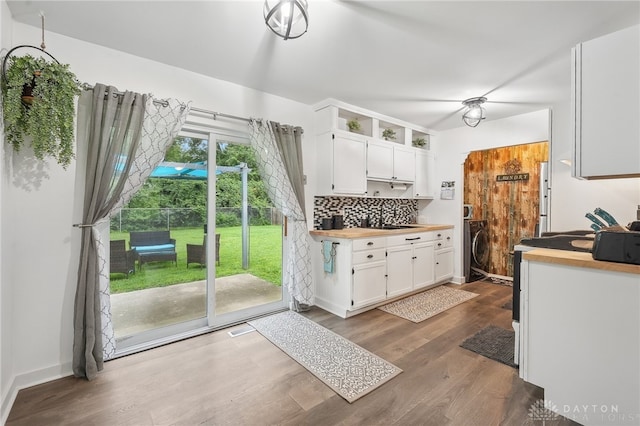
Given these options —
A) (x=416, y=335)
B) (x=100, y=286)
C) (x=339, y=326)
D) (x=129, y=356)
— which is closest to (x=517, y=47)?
(x=416, y=335)

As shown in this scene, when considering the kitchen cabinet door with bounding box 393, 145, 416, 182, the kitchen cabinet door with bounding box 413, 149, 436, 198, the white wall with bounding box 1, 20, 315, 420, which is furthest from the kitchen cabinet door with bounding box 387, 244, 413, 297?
the white wall with bounding box 1, 20, 315, 420

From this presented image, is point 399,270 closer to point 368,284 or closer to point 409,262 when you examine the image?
point 409,262

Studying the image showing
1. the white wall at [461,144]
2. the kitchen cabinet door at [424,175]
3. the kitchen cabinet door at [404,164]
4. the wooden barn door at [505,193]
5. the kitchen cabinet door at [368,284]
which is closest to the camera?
the kitchen cabinet door at [368,284]

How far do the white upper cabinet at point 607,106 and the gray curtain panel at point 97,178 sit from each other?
3.01m

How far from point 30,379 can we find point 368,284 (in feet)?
9.67

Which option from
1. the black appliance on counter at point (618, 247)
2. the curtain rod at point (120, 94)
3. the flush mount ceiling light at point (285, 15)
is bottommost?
the black appliance on counter at point (618, 247)

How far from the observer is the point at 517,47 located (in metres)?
2.23

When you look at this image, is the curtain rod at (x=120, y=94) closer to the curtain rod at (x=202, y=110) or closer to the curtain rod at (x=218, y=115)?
the curtain rod at (x=202, y=110)

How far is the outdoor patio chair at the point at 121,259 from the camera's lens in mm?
2385

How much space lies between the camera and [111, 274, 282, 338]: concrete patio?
2510mm

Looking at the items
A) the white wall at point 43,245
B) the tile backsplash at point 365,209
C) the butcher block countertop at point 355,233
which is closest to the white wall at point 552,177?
the tile backsplash at point 365,209

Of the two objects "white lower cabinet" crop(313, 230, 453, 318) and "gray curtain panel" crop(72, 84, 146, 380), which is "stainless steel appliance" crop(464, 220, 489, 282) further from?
"gray curtain panel" crop(72, 84, 146, 380)

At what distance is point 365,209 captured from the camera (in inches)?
166

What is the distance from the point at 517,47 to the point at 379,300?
2.80 m
